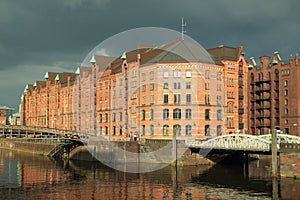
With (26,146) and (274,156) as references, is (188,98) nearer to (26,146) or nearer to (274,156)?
(274,156)

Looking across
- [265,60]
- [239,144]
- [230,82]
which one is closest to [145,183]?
[239,144]

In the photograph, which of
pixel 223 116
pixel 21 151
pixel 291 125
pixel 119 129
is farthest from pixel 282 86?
pixel 21 151

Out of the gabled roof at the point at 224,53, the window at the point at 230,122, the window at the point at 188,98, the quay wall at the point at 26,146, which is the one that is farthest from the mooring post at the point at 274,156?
the quay wall at the point at 26,146

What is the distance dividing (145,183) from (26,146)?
64.5m

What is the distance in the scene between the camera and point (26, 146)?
107m

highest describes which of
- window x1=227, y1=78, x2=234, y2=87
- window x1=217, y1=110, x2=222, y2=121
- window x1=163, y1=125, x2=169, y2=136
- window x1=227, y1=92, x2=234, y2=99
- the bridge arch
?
window x1=227, y1=78, x2=234, y2=87

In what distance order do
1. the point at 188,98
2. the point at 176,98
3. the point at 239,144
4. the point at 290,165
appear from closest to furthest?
the point at 290,165 < the point at 239,144 < the point at 176,98 < the point at 188,98

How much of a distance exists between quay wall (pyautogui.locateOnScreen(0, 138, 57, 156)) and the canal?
24.7m

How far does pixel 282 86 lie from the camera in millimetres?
98562

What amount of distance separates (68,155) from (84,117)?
25.4 m

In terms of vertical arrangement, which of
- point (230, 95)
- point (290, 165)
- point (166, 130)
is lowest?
point (290, 165)

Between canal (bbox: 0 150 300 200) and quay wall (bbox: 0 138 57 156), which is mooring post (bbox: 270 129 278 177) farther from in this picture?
quay wall (bbox: 0 138 57 156)

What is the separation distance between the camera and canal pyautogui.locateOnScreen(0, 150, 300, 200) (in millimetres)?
44031

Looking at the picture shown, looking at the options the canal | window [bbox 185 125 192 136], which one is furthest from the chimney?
the canal
